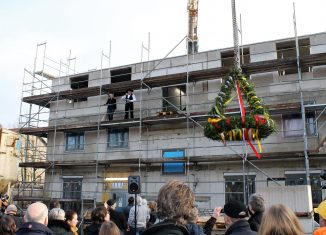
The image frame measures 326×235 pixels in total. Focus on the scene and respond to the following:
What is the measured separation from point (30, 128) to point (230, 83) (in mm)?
14374

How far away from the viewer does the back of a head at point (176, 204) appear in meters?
2.85

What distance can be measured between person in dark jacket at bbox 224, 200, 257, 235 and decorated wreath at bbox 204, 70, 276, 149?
4.33 meters

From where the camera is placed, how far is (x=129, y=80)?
19250 millimetres

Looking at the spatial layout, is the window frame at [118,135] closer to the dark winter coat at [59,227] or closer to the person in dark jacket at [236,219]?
the dark winter coat at [59,227]

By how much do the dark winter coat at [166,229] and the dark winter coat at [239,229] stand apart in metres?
1.30

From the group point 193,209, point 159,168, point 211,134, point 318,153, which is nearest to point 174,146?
point 159,168

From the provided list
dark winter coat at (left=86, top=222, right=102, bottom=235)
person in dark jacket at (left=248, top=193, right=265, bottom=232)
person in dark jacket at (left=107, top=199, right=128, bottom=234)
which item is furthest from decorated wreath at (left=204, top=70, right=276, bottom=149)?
dark winter coat at (left=86, top=222, right=102, bottom=235)

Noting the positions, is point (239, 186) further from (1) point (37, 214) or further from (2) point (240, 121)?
(1) point (37, 214)

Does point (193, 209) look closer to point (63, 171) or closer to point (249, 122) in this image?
point (249, 122)

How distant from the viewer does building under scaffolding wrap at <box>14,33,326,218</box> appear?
14.7m

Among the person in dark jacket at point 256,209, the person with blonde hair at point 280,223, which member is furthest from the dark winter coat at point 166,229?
the person in dark jacket at point 256,209

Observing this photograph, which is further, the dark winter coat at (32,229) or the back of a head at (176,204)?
the dark winter coat at (32,229)

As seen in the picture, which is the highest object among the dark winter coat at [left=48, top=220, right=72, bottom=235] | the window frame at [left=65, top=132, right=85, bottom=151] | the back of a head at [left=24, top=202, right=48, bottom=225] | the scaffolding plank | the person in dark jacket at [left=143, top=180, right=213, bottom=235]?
the scaffolding plank

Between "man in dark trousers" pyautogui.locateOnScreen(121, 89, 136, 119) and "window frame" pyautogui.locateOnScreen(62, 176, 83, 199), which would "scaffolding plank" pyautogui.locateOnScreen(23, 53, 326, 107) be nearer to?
"man in dark trousers" pyautogui.locateOnScreen(121, 89, 136, 119)
